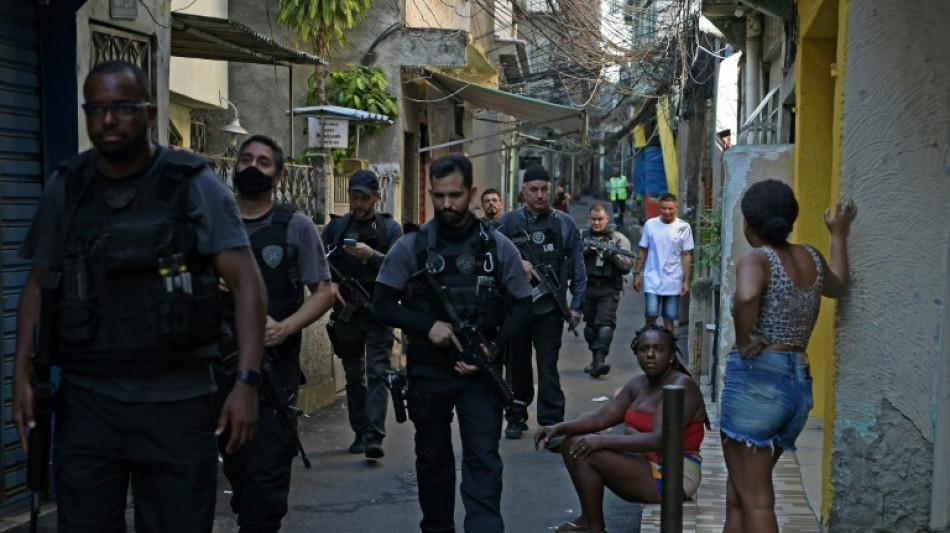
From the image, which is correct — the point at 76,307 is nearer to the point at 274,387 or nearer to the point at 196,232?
the point at 196,232

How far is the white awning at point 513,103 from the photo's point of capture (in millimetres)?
17125

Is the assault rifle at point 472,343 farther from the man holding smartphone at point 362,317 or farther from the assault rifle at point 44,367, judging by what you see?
the man holding smartphone at point 362,317

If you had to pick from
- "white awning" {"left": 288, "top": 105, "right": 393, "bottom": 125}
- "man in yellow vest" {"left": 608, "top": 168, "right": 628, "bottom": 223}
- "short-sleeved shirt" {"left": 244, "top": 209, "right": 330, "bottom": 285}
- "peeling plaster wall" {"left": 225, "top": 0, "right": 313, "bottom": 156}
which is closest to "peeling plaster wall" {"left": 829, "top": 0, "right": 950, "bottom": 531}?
"short-sleeved shirt" {"left": 244, "top": 209, "right": 330, "bottom": 285}

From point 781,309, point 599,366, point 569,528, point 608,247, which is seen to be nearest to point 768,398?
point 781,309

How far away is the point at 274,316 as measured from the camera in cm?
566

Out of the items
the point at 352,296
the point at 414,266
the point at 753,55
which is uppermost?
the point at 753,55

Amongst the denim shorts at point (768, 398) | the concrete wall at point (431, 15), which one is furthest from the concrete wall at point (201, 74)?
the denim shorts at point (768, 398)

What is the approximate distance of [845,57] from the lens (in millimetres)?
5273

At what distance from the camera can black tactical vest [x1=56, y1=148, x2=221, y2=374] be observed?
3.63 m

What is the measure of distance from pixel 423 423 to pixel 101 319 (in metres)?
2.26

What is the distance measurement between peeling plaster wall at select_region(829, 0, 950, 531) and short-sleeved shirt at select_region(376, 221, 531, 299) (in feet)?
4.83

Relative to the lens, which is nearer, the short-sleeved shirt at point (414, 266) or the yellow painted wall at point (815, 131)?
the short-sleeved shirt at point (414, 266)

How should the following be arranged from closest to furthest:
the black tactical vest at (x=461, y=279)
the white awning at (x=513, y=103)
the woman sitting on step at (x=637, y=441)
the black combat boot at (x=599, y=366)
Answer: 1. the black tactical vest at (x=461, y=279)
2. the woman sitting on step at (x=637, y=441)
3. the black combat boot at (x=599, y=366)
4. the white awning at (x=513, y=103)

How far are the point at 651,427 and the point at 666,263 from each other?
6.98m
